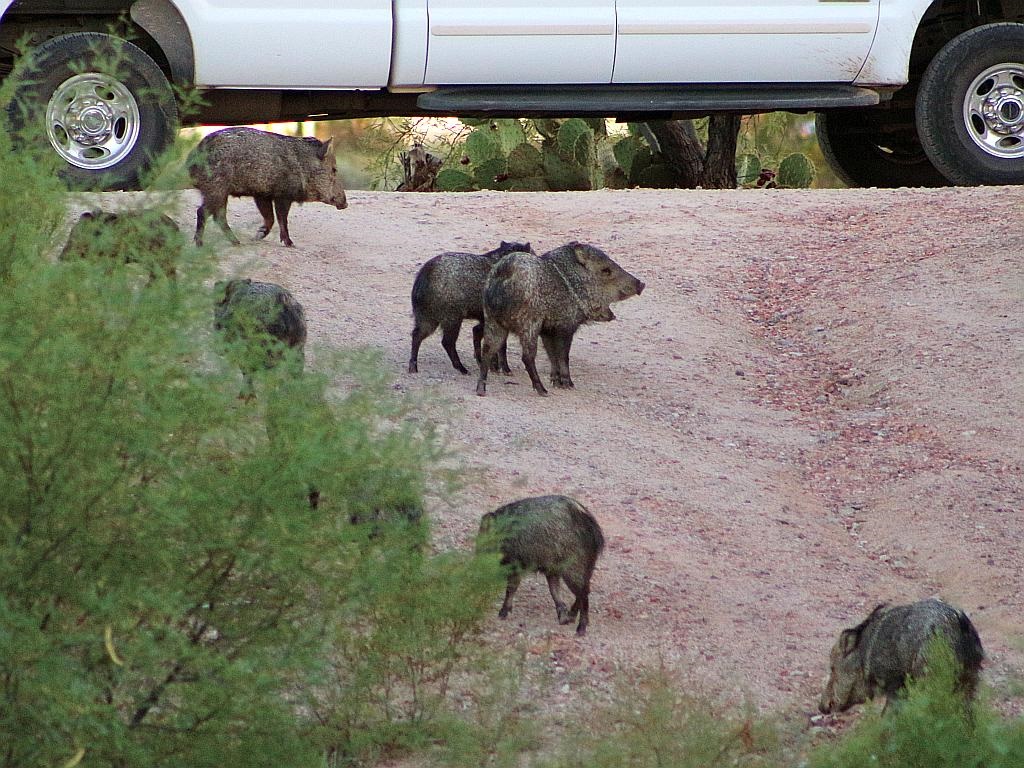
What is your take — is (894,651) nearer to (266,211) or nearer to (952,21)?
(266,211)

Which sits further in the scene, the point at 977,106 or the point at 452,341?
the point at 977,106

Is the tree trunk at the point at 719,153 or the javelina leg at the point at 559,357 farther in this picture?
the tree trunk at the point at 719,153

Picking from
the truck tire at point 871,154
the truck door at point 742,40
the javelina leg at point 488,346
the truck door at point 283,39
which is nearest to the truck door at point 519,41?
the truck door at point 742,40

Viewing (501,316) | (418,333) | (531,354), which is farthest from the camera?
(418,333)

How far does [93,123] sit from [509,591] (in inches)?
194

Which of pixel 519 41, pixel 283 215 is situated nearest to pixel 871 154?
pixel 519 41

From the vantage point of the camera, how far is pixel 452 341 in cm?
799

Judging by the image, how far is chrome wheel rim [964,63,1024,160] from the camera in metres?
11.0

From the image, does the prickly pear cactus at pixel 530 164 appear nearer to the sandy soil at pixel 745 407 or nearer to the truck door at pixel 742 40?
the sandy soil at pixel 745 407

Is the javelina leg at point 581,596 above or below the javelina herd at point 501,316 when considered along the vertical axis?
below

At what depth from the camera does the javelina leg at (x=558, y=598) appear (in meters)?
5.64

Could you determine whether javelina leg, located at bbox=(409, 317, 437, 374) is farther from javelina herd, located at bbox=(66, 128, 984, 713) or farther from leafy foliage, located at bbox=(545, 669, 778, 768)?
leafy foliage, located at bbox=(545, 669, 778, 768)

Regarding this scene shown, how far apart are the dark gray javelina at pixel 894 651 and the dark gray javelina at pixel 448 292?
3141mm

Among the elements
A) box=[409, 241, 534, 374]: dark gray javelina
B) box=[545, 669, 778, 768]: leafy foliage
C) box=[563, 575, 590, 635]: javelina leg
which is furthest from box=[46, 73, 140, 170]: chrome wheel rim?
box=[545, 669, 778, 768]: leafy foliage
